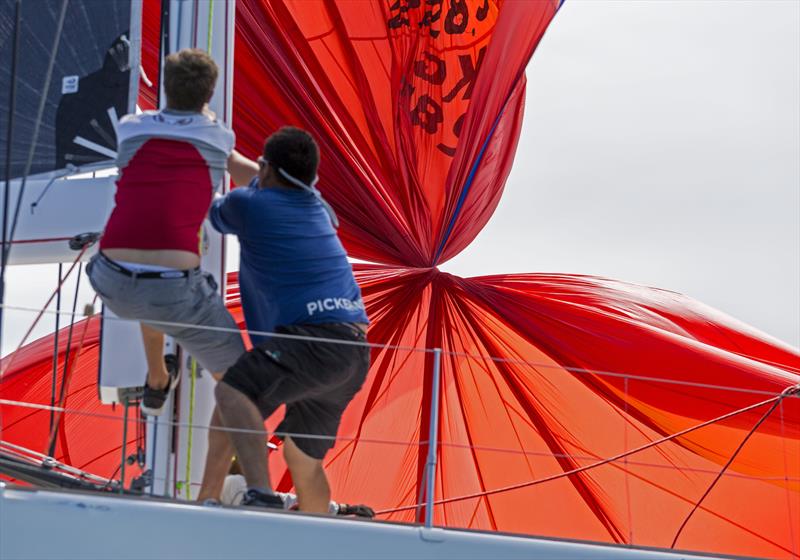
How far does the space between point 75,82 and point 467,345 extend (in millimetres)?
2410

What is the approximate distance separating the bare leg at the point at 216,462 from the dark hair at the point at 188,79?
2.13 ft

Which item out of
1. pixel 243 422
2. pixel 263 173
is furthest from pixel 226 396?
pixel 263 173

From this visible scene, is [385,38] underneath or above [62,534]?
above

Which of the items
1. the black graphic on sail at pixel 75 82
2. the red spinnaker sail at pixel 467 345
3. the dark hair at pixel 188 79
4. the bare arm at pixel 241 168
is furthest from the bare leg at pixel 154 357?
the red spinnaker sail at pixel 467 345

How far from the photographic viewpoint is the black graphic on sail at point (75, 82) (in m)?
3.19

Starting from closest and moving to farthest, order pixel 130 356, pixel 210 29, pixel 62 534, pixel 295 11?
1. pixel 62 534
2. pixel 130 356
3. pixel 210 29
4. pixel 295 11

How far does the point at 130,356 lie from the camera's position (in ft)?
8.50

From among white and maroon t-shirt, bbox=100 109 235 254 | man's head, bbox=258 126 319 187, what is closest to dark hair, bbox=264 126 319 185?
man's head, bbox=258 126 319 187

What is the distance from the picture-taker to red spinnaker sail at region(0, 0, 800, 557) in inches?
185

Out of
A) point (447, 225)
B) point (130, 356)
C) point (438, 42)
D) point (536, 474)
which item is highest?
point (438, 42)

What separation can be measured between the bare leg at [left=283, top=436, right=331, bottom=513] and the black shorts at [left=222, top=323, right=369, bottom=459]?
0.7 inches

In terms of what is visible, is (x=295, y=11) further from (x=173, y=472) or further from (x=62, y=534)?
(x=62, y=534)

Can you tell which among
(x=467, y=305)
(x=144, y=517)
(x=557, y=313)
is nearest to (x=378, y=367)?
(x=467, y=305)

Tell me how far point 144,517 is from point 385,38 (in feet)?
10.2
